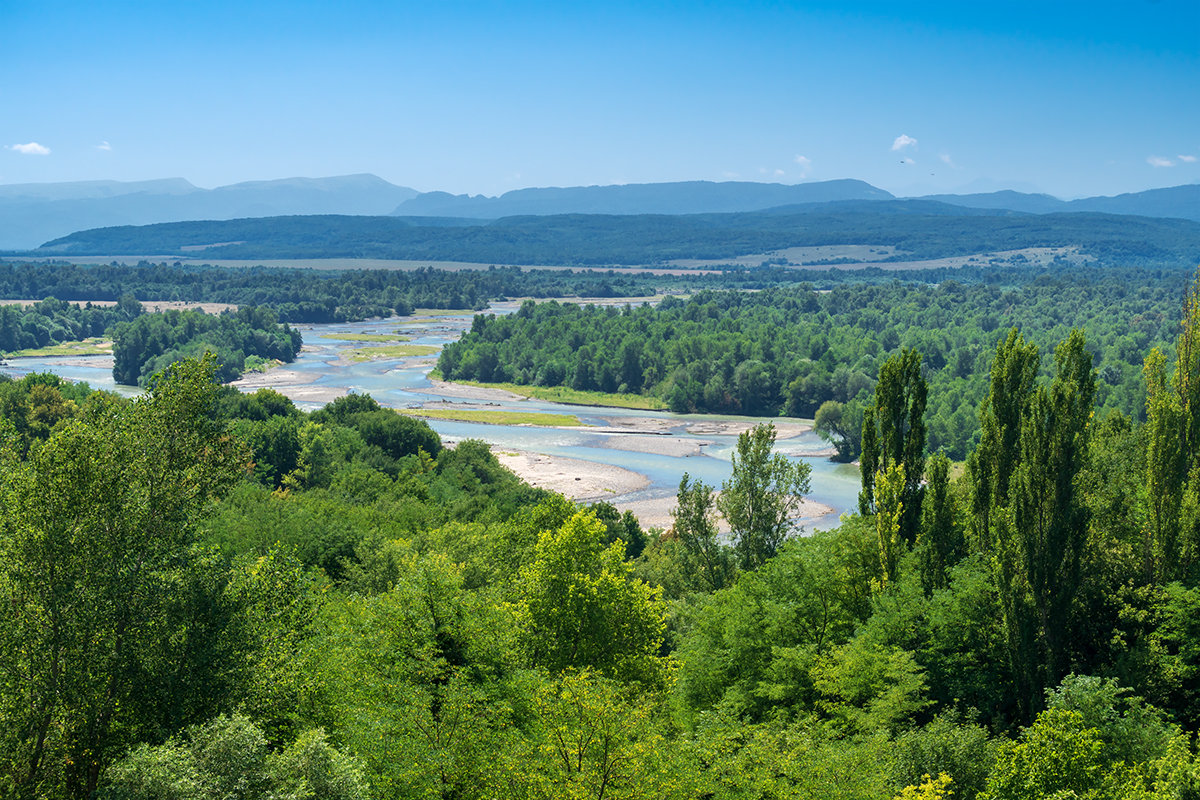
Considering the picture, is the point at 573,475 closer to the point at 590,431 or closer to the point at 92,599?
the point at 590,431

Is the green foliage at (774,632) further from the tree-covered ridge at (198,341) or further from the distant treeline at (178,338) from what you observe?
the tree-covered ridge at (198,341)

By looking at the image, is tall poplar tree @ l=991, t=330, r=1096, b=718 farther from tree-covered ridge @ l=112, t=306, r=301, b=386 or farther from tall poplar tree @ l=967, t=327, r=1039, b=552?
tree-covered ridge @ l=112, t=306, r=301, b=386

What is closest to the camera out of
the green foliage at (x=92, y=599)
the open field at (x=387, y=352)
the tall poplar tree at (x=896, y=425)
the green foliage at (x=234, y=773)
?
the green foliage at (x=234, y=773)

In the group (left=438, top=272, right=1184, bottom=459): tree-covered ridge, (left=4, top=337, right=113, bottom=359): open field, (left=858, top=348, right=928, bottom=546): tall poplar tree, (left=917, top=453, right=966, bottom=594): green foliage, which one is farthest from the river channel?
(left=917, top=453, right=966, bottom=594): green foliage

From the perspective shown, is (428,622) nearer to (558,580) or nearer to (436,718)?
(436,718)

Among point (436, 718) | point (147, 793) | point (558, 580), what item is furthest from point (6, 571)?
point (558, 580)

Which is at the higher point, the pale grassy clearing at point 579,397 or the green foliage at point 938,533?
the green foliage at point 938,533

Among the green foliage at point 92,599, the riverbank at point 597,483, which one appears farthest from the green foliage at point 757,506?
the green foliage at point 92,599
